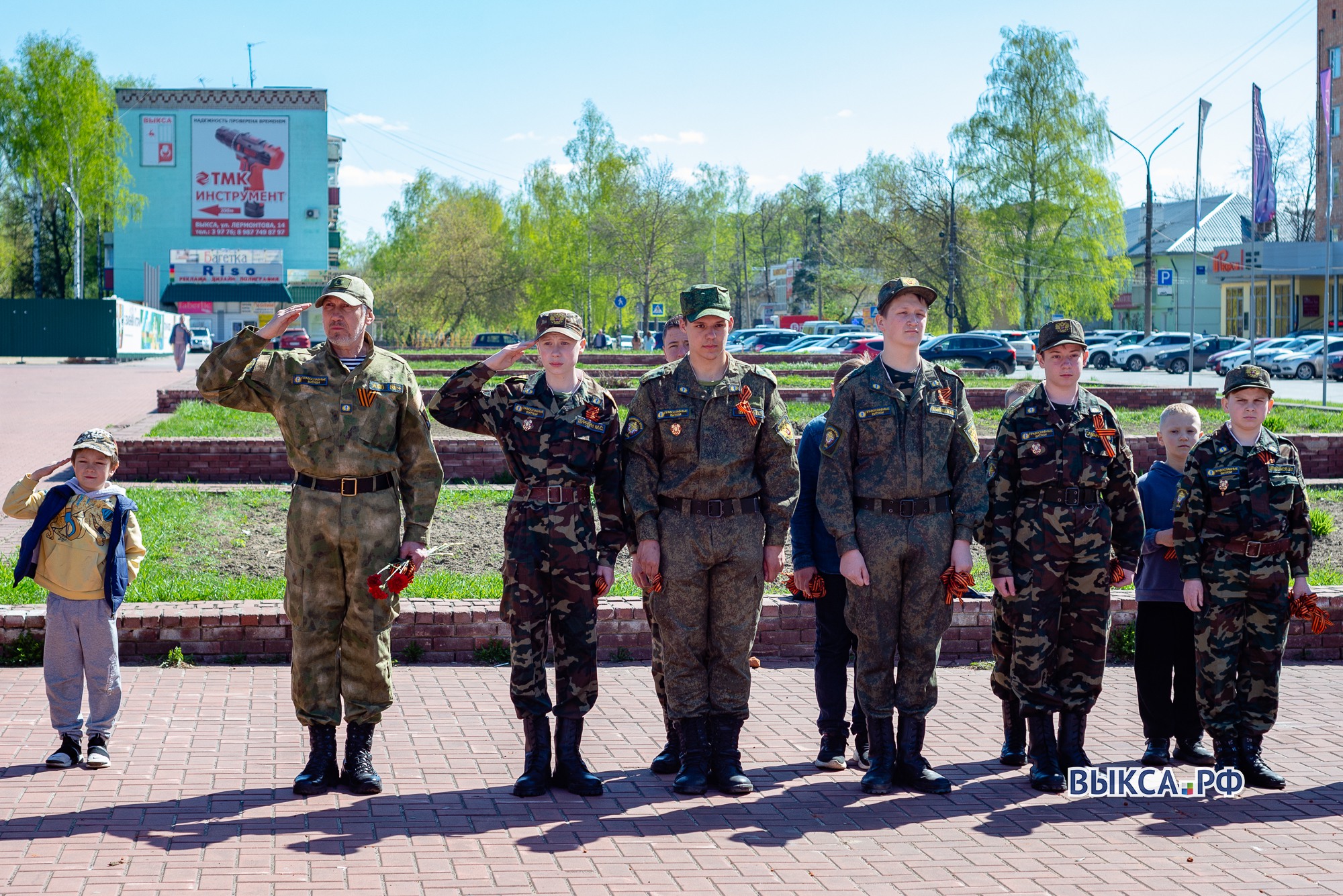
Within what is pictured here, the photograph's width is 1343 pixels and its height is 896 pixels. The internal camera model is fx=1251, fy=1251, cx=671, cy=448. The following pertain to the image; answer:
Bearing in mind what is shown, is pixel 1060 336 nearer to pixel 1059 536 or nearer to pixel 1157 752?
pixel 1059 536

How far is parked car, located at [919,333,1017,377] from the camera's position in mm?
41625

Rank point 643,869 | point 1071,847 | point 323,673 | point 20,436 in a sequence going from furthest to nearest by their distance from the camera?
1. point 20,436
2. point 323,673
3. point 1071,847
4. point 643,869

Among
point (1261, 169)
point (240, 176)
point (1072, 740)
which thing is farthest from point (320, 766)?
point (240, 176)

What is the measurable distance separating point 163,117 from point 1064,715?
76538mm

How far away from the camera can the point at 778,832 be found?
463 cm

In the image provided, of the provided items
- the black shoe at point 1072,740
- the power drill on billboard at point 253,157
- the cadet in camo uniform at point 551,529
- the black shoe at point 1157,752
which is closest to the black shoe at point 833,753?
the black shoe at point 1072,740

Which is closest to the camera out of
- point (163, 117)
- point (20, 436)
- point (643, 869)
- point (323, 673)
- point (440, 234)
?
point (643, 869)

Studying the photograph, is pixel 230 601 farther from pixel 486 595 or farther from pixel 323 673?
pixel 323 673

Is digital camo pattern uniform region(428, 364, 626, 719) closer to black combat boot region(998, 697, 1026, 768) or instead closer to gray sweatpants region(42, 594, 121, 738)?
gray sweatpants region(42, 594, 121, 738)

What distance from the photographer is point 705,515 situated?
5074mm

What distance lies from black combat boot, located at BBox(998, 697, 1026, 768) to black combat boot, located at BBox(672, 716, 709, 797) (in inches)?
54.2

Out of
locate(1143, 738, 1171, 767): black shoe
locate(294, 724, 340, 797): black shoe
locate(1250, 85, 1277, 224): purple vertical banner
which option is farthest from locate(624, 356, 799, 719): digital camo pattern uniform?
locate(1250, 85, 1277, 224): purple vertical banner

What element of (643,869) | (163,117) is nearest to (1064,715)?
(643,869)

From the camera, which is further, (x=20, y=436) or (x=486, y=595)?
(x=20, y=436)
